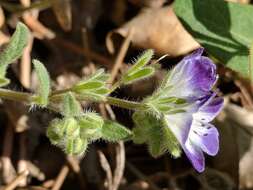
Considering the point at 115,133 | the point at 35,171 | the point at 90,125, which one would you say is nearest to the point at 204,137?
the point at 115,133

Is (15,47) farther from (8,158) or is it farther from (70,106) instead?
(8,158)

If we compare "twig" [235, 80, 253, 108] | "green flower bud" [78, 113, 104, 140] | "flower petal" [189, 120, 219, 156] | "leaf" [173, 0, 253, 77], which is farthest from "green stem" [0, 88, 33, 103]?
"twig" [235, 80, 253, 108]

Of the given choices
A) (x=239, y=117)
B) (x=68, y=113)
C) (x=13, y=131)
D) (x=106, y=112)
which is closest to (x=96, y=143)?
(x=106, y=112)

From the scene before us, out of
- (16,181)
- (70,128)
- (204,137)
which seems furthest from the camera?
(16,181)

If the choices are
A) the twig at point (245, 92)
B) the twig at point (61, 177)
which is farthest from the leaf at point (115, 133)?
the twig at point (245, 92)

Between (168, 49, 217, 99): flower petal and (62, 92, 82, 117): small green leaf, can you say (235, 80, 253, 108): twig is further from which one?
(62, 92, 82, 117): small green leaf

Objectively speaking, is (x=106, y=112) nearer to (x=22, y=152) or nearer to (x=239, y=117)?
(x=22, y=152)
